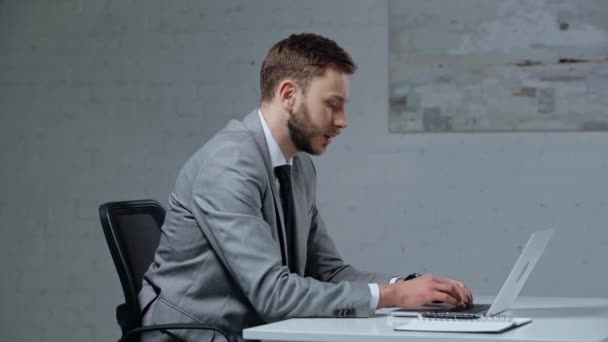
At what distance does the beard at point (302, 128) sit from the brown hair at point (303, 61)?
0.07 metres

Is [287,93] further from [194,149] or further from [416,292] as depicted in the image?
[194,149]

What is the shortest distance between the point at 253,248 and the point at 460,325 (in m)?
0.49

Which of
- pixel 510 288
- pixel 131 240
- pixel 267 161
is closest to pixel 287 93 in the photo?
pixel 267 161

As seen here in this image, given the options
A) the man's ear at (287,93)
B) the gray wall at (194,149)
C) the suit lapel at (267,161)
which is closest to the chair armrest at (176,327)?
the suit lapel at (267,161)

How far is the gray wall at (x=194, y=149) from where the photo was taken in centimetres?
411

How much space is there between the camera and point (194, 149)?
14.9ft

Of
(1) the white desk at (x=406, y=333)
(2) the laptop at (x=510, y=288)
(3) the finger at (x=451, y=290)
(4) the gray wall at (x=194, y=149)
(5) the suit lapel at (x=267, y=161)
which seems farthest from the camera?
(4) the gray wall at (x=194, y=149)

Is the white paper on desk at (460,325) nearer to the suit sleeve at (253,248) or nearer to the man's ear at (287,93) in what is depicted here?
the suit sleeve at (253,248)

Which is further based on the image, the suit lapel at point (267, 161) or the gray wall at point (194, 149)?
the gray wall at point (194, 149)

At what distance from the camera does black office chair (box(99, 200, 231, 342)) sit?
2236mm

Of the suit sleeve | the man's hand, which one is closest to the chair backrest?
the suit sleeve

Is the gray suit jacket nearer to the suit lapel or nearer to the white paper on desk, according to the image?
the suit lapel

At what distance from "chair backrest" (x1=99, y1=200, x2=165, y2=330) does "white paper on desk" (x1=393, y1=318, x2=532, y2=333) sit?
749mm

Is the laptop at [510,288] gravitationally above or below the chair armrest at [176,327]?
above
